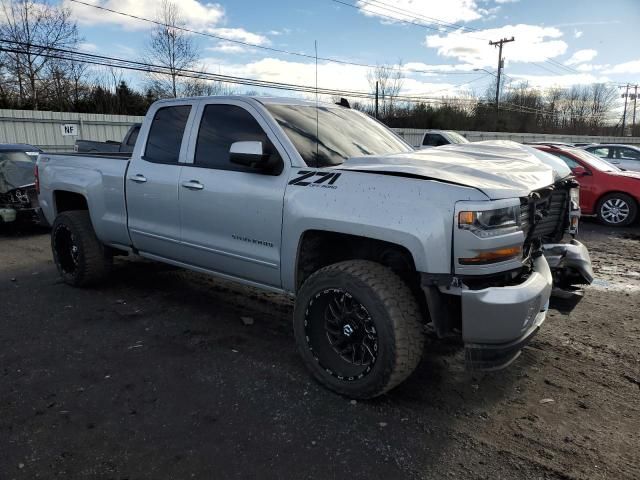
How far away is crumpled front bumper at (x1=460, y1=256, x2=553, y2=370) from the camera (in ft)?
8.83

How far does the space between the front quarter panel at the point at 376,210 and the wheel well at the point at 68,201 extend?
11.5 ft

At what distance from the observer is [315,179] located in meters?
3.33

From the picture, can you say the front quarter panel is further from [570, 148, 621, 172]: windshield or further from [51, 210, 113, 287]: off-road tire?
[570, 148, 621, 172]: windshield

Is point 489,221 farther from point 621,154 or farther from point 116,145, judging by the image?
point 621,154

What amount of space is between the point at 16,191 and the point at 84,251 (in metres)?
4.73

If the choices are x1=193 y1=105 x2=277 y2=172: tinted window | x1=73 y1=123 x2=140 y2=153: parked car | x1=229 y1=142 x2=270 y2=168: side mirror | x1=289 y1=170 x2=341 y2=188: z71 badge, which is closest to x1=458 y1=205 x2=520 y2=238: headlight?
x1=289 y1=170 x2=341 y2=188: z71 badge

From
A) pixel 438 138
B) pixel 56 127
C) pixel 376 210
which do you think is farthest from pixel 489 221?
pixel 56 127

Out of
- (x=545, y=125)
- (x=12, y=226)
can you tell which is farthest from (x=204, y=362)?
(x=545, y=125)

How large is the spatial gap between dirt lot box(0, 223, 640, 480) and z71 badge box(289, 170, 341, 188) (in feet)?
4.47

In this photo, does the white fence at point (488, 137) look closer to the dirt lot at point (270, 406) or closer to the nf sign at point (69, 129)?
the nf sign at point (69, 129)

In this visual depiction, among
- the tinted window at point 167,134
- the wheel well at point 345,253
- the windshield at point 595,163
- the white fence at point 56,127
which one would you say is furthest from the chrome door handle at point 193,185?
the white fence at point 56,127

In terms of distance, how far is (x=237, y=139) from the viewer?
3.96 metres

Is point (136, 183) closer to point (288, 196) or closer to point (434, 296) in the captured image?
point (288, 196)

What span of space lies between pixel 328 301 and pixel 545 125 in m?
68.1
